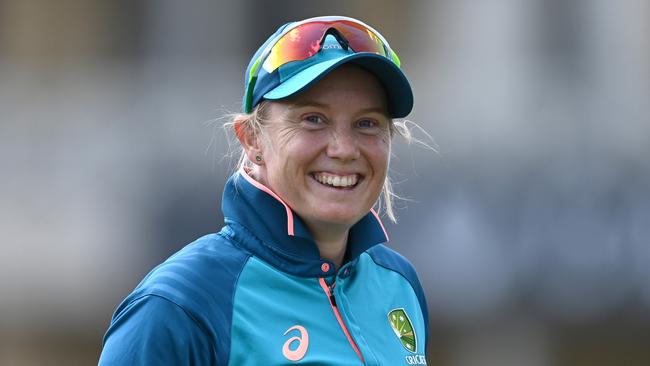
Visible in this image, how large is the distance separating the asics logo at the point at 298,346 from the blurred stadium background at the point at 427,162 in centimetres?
511

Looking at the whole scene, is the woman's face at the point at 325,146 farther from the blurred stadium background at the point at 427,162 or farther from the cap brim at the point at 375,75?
the blurred stadium background at the point at 427,162

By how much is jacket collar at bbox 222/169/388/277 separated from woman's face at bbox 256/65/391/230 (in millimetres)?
34

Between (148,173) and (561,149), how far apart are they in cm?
276

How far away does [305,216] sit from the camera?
10.1 ft

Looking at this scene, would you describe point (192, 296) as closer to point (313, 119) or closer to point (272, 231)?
point (272, 231)

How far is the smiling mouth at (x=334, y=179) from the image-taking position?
3.06m

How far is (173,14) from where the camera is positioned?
9688mm

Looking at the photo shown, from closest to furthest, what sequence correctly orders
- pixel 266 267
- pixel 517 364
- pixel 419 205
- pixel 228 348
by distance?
pixel 228 348, pixel 266 267, pixel 419 205, pixel 517 364

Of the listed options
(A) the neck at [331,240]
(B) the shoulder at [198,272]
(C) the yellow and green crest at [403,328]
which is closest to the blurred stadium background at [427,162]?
(C) the yellow and green crest at [403,328]

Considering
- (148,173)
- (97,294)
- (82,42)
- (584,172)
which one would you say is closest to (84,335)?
(97,294)

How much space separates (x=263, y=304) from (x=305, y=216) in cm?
26

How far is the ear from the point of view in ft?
10.3

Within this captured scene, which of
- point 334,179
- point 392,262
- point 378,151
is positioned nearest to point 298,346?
point 334,179

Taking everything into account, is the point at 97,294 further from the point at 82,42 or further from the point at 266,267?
the point at 266,267
